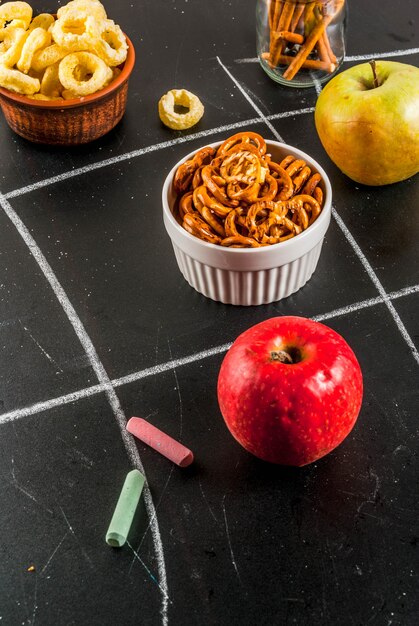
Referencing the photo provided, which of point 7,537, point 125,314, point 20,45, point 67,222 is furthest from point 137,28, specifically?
point 7,537

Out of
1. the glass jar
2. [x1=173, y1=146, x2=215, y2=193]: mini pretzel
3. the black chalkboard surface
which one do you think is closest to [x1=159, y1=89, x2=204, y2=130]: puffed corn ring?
the black chalkboard surface

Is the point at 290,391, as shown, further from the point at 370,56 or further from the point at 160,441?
the point at 370,56

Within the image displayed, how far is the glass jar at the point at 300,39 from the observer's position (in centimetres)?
117

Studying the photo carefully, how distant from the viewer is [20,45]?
112cm

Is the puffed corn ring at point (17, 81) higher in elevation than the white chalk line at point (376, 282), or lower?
higher

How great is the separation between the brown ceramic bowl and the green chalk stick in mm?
582

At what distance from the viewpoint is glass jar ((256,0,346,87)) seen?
3.83ft

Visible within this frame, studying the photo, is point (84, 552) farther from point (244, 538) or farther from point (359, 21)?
point (359, 21)

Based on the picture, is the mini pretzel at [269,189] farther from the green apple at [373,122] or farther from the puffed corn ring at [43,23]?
the puffed corn ring at [43,23]

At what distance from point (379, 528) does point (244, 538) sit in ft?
0.45

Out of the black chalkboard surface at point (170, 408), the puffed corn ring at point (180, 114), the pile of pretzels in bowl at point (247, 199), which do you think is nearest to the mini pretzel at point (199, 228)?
the pile of pretzels in bowl at point (247, 199)

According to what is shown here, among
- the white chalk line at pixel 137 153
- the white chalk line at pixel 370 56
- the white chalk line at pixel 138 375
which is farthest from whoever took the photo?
the white chalk line at pixel 370 56

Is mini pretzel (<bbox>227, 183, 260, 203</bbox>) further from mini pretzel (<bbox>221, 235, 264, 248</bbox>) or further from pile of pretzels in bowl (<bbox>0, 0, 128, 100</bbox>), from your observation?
pile of pretzels in bowl (<bbox>0, 0, 128, 100</bbox>)

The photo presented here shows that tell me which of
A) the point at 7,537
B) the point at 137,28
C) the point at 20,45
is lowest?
the point at 7,537
